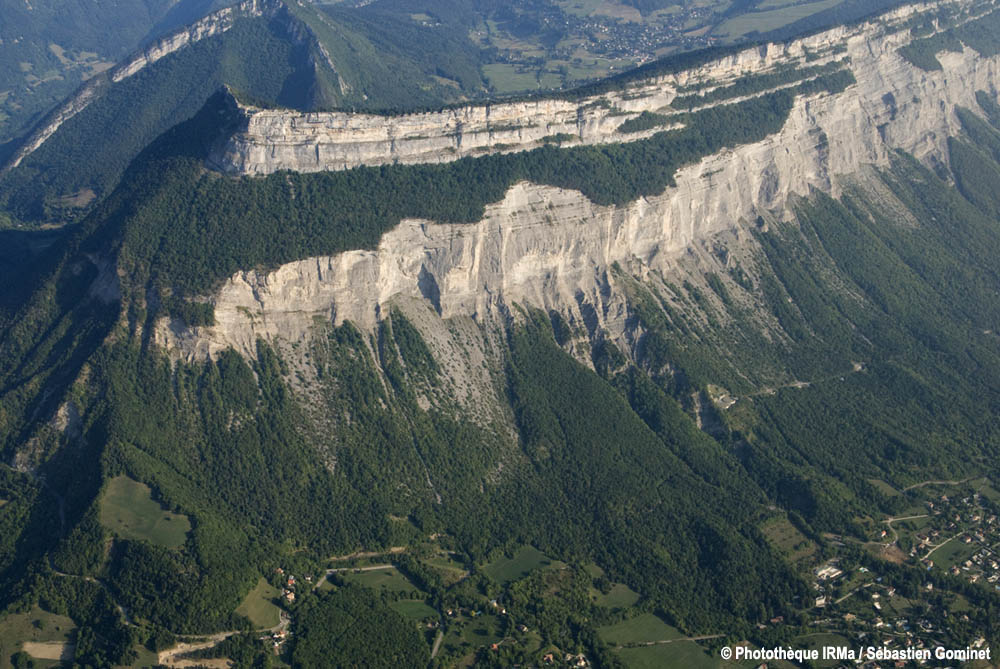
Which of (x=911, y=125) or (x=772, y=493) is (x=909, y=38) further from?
(x=772, y=493)

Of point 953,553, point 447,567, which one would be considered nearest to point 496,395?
point 447,567

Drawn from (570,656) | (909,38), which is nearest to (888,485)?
(570,656)

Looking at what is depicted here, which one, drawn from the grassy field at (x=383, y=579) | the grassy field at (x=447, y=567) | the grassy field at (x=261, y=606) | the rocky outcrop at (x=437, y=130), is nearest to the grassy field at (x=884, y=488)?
the grassy field at (x=447, y=567)

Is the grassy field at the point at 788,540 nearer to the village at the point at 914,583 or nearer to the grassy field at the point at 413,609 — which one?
the village at the point at 914,583

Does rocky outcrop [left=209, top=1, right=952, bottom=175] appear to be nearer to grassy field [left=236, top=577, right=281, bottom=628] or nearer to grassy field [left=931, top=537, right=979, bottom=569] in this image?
grassy field [left=236, top=577, right=281, bottom=628]

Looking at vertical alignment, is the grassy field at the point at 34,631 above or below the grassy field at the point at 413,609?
above

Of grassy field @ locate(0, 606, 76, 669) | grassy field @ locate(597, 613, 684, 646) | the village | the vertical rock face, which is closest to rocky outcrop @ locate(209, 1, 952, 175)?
the vertical rock face

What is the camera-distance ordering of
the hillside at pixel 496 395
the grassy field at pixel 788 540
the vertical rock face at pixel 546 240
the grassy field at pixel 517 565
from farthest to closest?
the vertical rock face at pixel 546 240
the grassy field at pixel 788 540
the grassy field at pixel 517 565
the hillside at pixel 496 395
